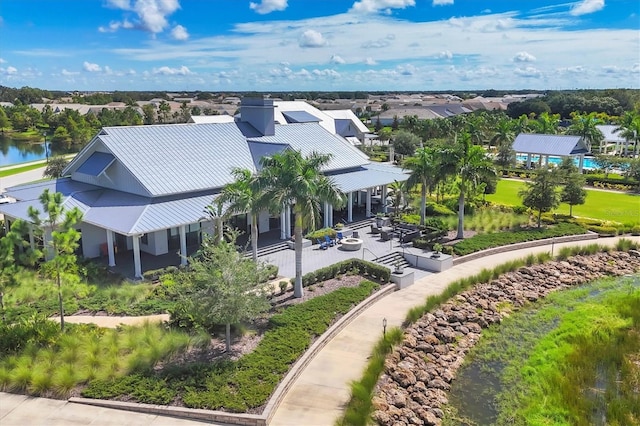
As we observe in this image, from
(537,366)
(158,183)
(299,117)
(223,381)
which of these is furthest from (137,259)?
(299,117)

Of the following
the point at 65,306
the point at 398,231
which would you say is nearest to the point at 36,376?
the point at 65,306

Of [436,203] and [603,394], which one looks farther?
[436,203]

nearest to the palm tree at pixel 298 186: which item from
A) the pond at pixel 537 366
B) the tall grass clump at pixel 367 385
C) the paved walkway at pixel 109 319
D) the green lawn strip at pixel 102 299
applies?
the tall grass clump at pixel 367 385

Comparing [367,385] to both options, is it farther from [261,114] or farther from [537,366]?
[261,114]

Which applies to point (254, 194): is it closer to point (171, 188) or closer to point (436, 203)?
point (171, 188)

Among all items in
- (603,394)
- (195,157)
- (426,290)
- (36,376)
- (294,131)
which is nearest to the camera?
(36,376)

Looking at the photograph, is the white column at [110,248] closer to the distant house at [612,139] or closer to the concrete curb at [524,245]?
the concrete curb at [524,245]
